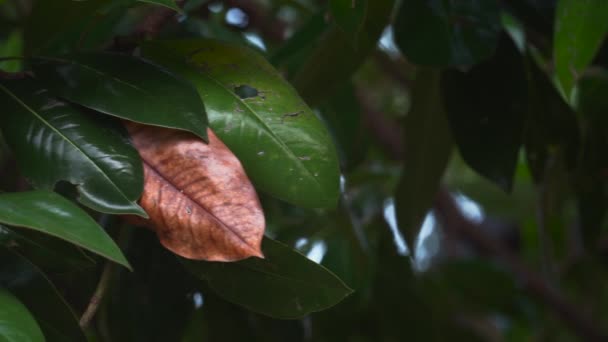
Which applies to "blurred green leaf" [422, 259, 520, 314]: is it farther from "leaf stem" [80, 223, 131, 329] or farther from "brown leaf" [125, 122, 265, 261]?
"brown leaf" [125, 122, 265, 261]

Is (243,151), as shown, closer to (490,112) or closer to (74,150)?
(74,150)

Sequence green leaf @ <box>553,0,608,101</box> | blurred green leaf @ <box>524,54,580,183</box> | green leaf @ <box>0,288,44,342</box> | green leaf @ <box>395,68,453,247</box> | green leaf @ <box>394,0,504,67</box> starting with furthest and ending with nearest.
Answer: green leaf @ <box>395,68,453,247</box>, blurred green leaf @ <box>524,54,580,183</box>, green leaf @ <box>394,0,504,67</box>, green leaf @ <box>553,0,608,101</box>, green leaf @ <box>0,288,44,342</box>

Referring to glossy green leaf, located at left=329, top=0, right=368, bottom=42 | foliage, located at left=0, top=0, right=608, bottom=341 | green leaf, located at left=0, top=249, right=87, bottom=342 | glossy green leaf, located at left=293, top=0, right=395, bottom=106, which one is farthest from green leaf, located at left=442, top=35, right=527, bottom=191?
green leaf, located at left=0, top=249, right=87, bottom=342

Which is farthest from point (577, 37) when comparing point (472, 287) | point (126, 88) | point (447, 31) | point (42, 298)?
point (472, 287)

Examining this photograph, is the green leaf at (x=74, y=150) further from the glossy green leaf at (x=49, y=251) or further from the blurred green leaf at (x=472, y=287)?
the blurred green leaf at (x=472, y=287)

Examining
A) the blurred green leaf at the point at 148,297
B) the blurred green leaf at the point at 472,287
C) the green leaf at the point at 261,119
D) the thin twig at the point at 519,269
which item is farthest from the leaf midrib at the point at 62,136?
the thin twig at the point at 519,269

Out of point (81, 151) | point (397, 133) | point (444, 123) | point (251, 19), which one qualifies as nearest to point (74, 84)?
point (81, 151)

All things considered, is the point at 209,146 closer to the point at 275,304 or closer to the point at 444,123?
the point at 275,304
